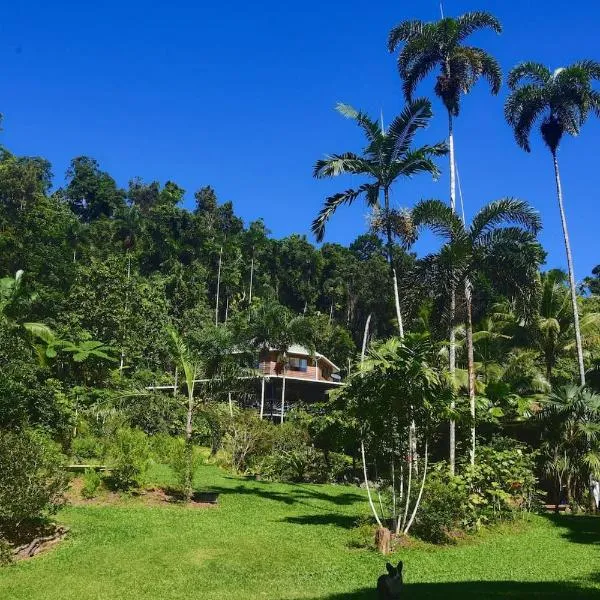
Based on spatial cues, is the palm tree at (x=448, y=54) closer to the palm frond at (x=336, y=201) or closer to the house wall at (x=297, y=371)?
the palm frond at (x=336, y=201)

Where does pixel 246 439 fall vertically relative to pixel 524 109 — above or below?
below

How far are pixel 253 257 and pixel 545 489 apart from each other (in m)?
48.9

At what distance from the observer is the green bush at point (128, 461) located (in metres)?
16.2

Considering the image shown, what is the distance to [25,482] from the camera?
11.4 metres

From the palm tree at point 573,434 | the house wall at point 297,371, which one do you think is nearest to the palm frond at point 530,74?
the palm tree at point 573,434

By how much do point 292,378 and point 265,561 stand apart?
33843mm

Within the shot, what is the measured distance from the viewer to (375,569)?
10.7m

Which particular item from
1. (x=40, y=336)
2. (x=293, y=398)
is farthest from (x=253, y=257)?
(x=40, y=336)

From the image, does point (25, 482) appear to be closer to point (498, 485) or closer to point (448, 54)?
point (498, 485)

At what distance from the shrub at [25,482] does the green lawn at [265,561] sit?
0.86 metres

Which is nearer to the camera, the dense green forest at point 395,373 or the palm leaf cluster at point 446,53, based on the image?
the dense green forest at point 395,373

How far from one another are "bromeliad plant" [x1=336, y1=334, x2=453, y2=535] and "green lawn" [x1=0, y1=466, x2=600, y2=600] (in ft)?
5.27

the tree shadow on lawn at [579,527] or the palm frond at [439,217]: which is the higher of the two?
the palm frond at [439,217]

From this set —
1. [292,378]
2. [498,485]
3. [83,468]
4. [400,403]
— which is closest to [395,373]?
[400,403]
